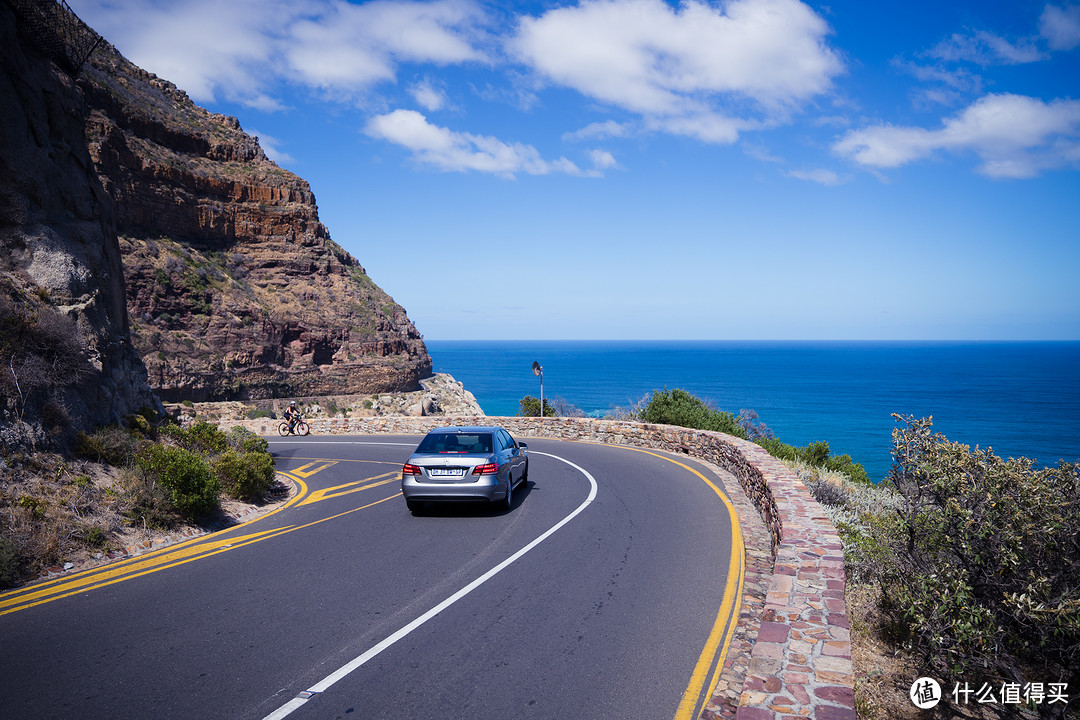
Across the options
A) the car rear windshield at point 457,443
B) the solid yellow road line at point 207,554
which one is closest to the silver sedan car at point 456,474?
the car rear windshield at point 457,443

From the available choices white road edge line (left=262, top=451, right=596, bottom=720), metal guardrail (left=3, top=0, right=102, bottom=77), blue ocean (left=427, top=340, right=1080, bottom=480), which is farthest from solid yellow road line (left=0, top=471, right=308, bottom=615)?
blue ocean (left=427, top=340, right=1080, bottom=480)

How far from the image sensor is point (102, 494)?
→ 30.6 ft

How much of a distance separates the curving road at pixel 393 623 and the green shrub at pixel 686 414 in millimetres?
12485

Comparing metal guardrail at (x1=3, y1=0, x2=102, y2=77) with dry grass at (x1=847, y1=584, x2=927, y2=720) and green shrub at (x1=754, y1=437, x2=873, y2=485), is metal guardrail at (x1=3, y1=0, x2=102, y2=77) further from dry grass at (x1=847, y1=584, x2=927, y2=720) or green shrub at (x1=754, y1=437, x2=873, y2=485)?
green shrub at (x1=754, y1=437, x2=873, y2=485)

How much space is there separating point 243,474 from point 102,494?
289 cm

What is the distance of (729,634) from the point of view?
5.60m

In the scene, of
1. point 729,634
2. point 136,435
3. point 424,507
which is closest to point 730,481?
point 424,507

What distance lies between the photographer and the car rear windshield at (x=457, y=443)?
10.9 meters

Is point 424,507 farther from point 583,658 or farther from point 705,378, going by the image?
point 705,378

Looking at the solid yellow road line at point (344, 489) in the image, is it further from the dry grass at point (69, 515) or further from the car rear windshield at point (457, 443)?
the car rear windshield at point (457, 443)

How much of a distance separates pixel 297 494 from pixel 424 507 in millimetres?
4090

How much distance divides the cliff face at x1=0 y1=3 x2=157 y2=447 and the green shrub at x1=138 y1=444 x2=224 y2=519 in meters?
1.61

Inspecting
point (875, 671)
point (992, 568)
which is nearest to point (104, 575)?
point (875, 671)

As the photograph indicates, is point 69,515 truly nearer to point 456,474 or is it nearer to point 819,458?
point 456,474
